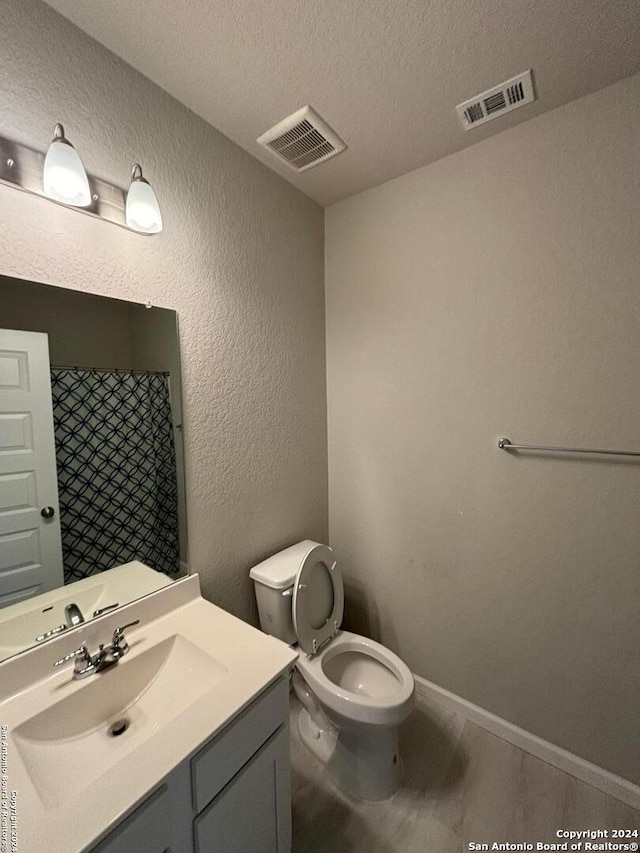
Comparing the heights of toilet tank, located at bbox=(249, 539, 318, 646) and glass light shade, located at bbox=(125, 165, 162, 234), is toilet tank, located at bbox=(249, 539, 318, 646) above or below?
below

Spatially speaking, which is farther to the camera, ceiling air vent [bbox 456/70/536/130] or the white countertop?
ceiling air vent [bbox 456/70/536/130]

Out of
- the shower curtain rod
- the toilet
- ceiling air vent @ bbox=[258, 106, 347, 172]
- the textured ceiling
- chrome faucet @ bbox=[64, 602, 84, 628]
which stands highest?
the textured ceiling

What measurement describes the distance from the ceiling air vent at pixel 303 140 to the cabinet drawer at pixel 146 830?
1.88 meters

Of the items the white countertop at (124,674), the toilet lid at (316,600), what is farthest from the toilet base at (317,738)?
the white countertop at (124,674)

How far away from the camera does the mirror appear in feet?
2.89

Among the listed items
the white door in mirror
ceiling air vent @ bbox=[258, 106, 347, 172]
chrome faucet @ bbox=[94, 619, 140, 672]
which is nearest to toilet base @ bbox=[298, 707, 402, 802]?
chrome faucet @ bbox=[94, 619, 140, 672]

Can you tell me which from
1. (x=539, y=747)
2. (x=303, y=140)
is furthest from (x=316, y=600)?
(x=303, y=140)

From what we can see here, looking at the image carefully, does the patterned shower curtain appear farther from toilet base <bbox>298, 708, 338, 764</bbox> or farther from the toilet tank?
toilet base <bbox>298, 708, 338, 764</bbox>

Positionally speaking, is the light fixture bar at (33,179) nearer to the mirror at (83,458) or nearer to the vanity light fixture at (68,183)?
the vanity light fixture at (68,183)

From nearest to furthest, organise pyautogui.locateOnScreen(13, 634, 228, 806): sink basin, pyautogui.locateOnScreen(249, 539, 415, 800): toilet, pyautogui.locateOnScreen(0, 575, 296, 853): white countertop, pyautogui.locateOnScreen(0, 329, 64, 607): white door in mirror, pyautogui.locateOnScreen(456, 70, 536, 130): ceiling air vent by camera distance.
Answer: pyautogui.locateOnScreen(0, 575, 296, 853): white countertop < pyautogui.locateOnScreen(13, 634, 228, 806): sink basin < pyautogui.locateOnScreen(0, 329, 64, 607): white door in mirror < pyautogui.locateOnScreen(456, 70, 536, 130): ceiling air vent < pyautogui.locateOnScreen(249, 539, 415, 800): toilet

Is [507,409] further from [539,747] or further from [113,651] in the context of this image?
[113,651]

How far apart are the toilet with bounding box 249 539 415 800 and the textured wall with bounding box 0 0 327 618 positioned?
17cm

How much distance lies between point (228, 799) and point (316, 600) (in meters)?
0.76

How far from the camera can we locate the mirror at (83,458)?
0.88 meters
